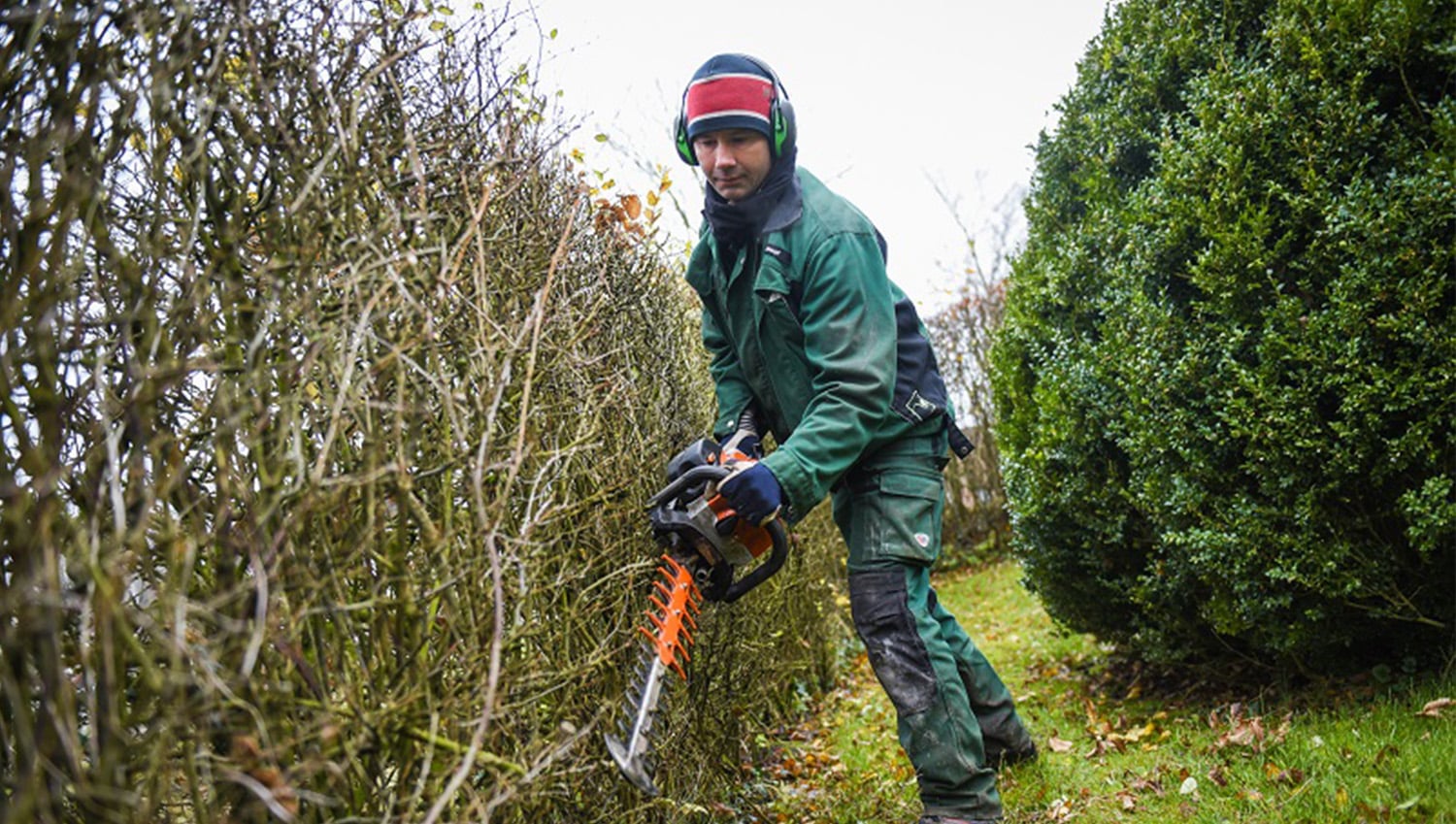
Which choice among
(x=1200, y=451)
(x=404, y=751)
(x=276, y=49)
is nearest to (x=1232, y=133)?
(x=1200, y=451)

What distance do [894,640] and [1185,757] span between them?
133cm

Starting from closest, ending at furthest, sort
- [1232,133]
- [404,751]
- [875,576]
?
1. [404,751]
2. [875,576]
3. [1232,133]

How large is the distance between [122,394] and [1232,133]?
11.4ft

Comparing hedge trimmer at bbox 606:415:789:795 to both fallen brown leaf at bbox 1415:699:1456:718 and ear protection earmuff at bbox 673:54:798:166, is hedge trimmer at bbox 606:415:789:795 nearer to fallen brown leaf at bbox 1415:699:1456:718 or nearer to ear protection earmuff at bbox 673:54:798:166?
ear protection earmuff at bbox 673:54:798:166

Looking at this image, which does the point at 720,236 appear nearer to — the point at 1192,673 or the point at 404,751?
the point at 404,751

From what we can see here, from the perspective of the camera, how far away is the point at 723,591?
2641mm

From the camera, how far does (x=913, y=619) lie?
9.48ft


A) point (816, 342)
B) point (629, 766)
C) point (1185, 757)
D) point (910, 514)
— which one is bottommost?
point (1185, 757)

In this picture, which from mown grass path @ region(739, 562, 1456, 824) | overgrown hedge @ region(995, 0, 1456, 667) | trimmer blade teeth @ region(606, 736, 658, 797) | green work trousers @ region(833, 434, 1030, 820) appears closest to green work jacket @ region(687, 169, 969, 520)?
green work trousers @ region(833, 434, 1030, 820)

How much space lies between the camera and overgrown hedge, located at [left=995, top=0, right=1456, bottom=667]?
3123 millimetres

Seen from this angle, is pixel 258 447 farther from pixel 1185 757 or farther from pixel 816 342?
pixel 1185 757

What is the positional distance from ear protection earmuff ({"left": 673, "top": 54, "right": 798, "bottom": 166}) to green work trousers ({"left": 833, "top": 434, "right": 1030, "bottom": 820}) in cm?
98

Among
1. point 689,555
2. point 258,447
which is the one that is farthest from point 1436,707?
point 258,447

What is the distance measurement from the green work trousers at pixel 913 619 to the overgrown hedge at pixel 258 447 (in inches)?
36.1
